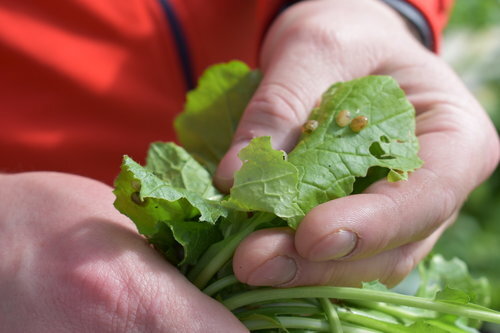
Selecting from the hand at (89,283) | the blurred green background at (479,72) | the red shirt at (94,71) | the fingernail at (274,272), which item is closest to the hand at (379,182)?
the fingernail at (274,272)

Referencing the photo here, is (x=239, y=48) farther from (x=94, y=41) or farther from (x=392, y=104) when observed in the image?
(x=392, y=104)

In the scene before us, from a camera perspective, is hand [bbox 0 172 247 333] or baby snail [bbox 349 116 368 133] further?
baby snail [bbox 349 116 368 133]

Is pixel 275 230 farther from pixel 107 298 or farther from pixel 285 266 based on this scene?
pixel 107 298

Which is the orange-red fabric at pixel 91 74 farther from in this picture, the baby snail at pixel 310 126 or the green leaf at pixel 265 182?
the green leaf at pixel 265 182

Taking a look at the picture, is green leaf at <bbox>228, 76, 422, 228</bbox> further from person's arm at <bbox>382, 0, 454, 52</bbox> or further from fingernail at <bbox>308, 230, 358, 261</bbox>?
person's arm at <bbox>382, 0, 454, 52</bbox>

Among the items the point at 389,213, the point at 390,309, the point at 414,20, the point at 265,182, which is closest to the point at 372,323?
the point at 390,309

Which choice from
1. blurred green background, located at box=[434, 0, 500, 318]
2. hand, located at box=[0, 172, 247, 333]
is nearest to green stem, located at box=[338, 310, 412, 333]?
hand, located at box=[0, 172, 247, 333]

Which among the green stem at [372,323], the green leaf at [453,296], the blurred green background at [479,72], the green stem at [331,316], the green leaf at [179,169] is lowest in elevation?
the blurred green background at [479,72]
